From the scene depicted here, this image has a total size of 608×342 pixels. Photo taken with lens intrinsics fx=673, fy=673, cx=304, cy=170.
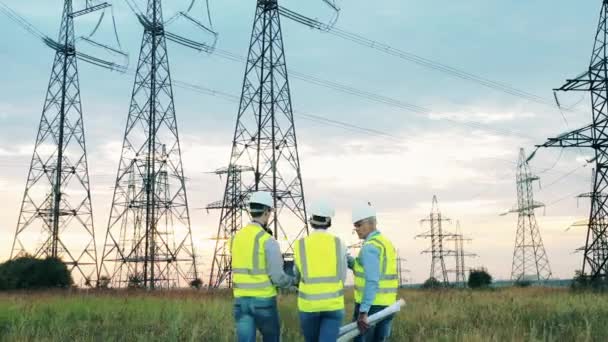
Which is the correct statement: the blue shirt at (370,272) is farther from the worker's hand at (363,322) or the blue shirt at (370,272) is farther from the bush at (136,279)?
the bush at (136,279)

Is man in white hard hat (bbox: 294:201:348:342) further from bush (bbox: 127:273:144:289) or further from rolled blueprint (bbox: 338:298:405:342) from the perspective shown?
bush (bbox: 127:273:144:289)

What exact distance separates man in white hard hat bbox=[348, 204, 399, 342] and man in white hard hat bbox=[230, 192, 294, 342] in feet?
2.74

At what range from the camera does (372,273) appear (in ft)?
24.1

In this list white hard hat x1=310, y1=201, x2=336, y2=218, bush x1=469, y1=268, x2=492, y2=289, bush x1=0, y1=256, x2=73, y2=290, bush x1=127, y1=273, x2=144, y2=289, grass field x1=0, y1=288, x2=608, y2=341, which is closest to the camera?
white hard hat x1=310, y1=201, x2=336, y2=218

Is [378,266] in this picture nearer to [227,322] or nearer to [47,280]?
[227,322]

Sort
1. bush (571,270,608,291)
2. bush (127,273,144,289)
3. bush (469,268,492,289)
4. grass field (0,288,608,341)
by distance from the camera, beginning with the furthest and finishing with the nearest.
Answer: bush (469,268,492,289) < bush (127,273,144,289) < bush (571,270,608,291) < grass field (0,288,608,341)

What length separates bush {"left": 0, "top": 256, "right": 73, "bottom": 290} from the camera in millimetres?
38844

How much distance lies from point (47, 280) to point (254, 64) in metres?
17.7

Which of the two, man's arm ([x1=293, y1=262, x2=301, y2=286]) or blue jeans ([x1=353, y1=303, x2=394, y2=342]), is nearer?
man's arm ([x1=293, y1=262, x2=301, y2=286])

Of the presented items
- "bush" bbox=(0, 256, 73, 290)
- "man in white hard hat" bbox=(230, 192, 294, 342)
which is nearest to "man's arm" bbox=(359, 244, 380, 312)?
"man in white hard hat" bbox=(230, 192, 294, 342)

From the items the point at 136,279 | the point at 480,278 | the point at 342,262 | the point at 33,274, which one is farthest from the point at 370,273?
the point at 480,278

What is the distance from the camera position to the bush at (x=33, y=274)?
127 ft

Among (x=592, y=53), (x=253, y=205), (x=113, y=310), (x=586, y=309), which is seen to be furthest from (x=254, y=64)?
(x=253, y=205)

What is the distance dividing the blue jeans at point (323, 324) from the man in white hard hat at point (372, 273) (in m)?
0.29
